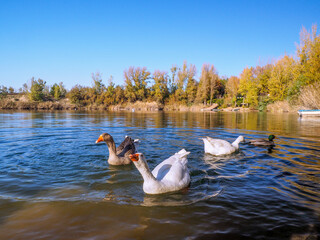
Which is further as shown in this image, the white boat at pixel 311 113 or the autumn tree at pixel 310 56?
the autumn tree at pixel 310 56

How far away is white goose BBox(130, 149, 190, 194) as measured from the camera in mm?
3922

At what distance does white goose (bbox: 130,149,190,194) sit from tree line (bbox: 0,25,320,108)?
128 feet

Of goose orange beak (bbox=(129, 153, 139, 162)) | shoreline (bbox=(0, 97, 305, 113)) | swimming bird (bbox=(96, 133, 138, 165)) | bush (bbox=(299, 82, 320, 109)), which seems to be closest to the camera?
goose orange beak (bbox=(129, 153, 139, 162))

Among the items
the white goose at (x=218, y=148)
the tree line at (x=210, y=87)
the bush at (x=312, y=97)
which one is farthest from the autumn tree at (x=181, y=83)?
the white goose at (x=218, y=148)

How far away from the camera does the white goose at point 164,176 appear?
154 inches

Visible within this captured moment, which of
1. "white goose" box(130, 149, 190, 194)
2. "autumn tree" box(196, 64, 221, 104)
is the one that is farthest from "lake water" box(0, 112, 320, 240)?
"autumn tree" box(196, 64, 221, 104)

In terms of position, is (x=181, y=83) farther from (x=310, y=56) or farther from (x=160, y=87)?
(x=310, y=56)

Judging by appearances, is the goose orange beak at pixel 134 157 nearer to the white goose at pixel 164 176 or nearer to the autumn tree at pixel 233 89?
the white goose at pixel 164 176

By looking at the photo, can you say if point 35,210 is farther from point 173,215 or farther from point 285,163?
point 285,163

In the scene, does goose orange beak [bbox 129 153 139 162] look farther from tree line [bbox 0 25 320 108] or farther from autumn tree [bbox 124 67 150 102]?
autumn tree [bbox 124 67 150 102]

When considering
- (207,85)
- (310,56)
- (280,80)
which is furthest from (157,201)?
(207,85)

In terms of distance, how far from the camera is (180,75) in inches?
2739

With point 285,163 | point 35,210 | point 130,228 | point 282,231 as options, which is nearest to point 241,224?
point 282,231

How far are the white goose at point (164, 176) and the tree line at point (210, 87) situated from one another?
38886 mm
